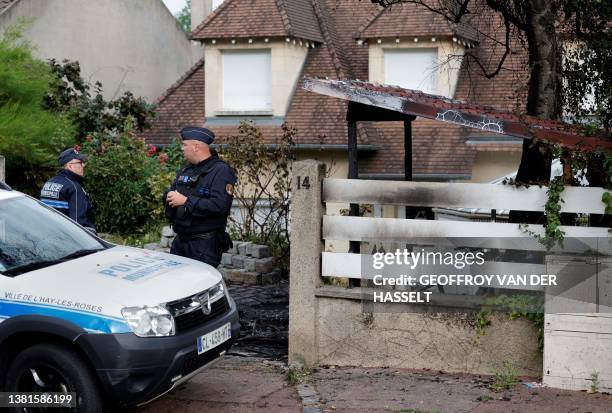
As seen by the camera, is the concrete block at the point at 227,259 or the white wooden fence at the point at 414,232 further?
the concrete block at the point at 227,259

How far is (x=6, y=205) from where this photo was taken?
7488 millimetres

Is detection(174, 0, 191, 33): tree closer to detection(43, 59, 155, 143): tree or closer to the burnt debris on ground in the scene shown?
detection(43, 59, 155, 143): tree

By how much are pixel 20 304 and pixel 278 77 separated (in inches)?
718

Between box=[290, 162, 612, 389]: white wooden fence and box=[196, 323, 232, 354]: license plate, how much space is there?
1.32 metres

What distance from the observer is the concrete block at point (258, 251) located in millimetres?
13352

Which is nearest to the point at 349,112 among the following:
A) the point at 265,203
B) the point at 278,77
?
the point at 265,203

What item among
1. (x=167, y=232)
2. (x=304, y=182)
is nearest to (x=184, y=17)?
(x=167, y=232)

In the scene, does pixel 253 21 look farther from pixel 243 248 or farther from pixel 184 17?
pixel 184 17

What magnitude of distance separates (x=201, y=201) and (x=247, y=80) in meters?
16.2

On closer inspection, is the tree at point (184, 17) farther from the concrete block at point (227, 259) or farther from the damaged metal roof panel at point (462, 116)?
the damaged metal roof panel at point (462, 116)

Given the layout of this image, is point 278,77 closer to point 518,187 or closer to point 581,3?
point 581,3

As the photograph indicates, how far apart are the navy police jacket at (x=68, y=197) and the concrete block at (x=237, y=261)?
397cm

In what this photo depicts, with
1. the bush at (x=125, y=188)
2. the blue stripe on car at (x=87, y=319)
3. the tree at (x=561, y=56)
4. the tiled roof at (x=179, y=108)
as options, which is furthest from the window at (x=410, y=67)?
the blue stripe on car at (x=87, y=319)

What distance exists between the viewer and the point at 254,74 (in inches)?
960
